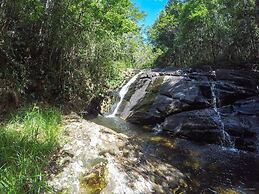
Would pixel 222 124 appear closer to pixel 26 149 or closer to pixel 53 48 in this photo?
pixel 53 48

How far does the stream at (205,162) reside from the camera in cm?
530

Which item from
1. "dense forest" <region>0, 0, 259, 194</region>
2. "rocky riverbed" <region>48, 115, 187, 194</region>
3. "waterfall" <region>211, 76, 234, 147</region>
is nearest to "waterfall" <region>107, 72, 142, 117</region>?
"dense forest" <region>0, 0, 259, 194</region>

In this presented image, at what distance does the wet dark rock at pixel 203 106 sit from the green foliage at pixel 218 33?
6703mm

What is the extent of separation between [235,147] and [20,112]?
570 centimetres

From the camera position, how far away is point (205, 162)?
6.52m

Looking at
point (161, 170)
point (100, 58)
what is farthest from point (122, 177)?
point (100, 58)

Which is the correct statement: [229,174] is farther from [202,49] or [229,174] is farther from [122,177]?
[202,49]

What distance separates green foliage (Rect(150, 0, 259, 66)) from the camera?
18.2 m

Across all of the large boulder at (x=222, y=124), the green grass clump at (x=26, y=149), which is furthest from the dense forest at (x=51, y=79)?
the large boulder at (x=222, y=124)

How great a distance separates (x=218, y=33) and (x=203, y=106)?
12.5 m

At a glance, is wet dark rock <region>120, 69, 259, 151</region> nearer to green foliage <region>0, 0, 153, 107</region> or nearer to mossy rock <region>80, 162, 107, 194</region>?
green foliage <region>0, 0, 153, 107</region>

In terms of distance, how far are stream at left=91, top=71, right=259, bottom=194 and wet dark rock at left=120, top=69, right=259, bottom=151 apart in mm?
568

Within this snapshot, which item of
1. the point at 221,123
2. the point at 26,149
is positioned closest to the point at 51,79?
the point at 26,149

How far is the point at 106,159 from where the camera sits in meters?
4.93
